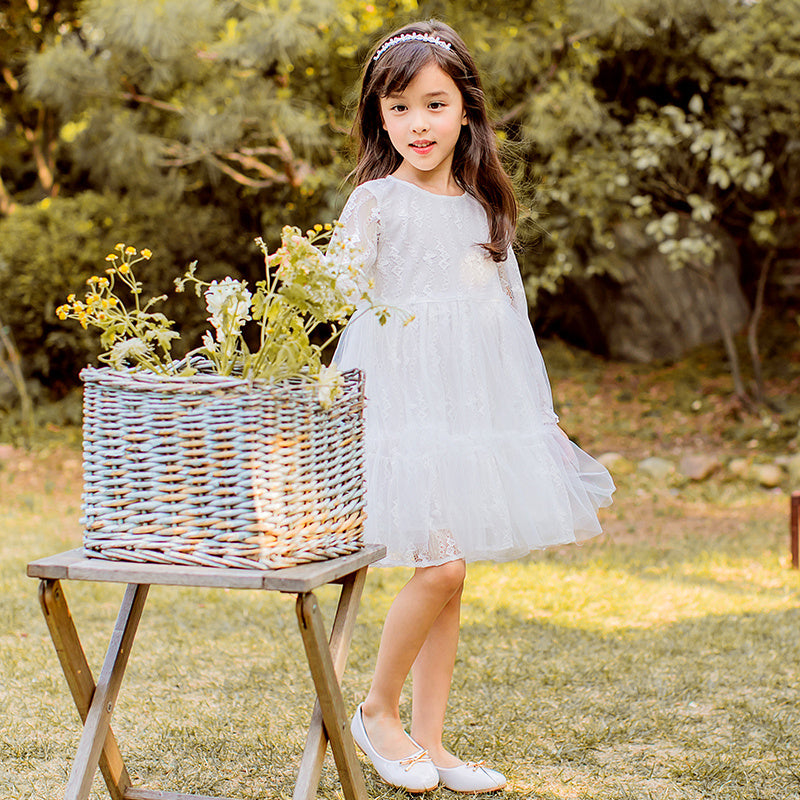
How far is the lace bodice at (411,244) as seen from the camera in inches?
89.1

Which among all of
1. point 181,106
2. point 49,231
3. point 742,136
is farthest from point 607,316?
point 49,231

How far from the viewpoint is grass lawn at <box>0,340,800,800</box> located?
232 cm

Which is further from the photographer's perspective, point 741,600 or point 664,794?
point 741,600

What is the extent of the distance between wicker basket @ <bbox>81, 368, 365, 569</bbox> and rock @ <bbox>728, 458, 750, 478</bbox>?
5.21 m

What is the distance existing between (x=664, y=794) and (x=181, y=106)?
5690 millimetres

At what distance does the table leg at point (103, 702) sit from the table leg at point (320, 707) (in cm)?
35

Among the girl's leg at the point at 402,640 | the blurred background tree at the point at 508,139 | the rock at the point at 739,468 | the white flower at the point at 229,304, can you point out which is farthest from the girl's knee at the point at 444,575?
the rock at the point at 739,468

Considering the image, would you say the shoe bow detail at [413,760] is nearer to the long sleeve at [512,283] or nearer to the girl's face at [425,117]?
the long sleeve at [512,283]

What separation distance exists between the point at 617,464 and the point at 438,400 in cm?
464

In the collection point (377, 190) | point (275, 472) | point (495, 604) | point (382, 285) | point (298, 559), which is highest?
point (377, 190)

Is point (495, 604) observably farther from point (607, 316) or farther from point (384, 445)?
point (607, 316)

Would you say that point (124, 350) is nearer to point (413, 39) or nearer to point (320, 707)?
point (320, 707)

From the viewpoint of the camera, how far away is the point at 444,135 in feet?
7.36

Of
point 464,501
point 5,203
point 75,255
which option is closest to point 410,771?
point 464,501
